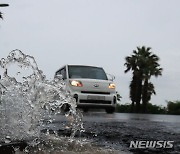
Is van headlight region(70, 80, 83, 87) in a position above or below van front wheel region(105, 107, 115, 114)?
above

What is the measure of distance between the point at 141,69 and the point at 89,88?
37.8 meters

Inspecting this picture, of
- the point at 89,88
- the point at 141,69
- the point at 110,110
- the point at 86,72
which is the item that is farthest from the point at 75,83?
the point at 141,69

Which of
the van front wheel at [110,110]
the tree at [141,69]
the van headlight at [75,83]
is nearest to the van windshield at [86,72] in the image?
the van headlight at [75,83]

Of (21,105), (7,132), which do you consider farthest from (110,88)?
(7,132)

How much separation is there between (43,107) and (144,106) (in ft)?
156

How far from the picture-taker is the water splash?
5.26 metres

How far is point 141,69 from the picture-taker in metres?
51.3

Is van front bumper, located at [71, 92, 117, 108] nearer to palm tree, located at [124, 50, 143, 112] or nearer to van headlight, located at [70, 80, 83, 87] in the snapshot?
van headlight, located at [70, 80, 83, 87]

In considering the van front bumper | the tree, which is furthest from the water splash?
the tree

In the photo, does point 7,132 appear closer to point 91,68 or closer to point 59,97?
point 59,97

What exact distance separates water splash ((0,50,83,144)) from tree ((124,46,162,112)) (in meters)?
43.8

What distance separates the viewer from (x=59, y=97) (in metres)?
6.94

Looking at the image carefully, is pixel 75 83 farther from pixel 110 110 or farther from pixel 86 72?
pixel 110 110

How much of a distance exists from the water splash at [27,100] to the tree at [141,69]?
43835 millimetres
